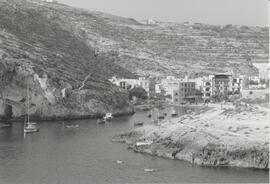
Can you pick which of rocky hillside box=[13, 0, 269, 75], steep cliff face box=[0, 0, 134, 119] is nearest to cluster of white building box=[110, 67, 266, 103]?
steep cliff face box=[0, 0, 134, 119]

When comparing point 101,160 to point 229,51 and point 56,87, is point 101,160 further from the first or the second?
point 229,51

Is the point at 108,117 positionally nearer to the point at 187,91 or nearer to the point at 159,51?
A: the point at 187,91

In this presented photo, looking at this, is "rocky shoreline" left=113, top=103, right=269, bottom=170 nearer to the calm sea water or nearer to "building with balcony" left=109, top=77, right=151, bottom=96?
the calm sea water

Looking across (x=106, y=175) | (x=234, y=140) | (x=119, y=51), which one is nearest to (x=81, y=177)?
(x=106, y=175)

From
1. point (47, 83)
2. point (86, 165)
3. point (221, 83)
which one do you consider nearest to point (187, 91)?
point (221, 83)

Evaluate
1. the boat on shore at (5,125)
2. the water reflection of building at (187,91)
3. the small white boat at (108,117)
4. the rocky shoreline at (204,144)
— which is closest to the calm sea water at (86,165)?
the rocky shoreline at (204,144)

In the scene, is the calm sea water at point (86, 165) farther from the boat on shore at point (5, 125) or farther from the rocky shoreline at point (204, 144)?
the boat on shore at point (5, 125)
